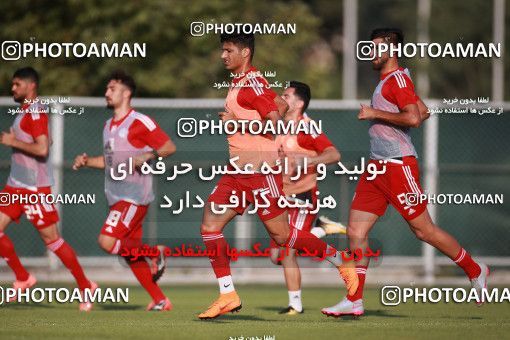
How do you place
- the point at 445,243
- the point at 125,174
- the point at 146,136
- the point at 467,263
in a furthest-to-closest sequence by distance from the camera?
the point at 146,136 < the point at 125,174 < the point at 467,263 < the point at 445,243

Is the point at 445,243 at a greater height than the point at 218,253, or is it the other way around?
the point at 445,243

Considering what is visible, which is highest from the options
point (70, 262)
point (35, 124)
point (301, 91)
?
point (301, 91)

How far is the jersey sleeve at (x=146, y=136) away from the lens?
1246 centimetres

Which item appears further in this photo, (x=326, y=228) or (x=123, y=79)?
(x=326, y=228)

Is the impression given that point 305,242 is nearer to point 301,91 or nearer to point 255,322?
point 255,322

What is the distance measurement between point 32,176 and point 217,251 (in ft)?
9.55

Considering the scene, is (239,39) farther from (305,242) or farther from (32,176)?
(32,176)

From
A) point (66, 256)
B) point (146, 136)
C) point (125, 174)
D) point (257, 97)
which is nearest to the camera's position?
point (257, 97)

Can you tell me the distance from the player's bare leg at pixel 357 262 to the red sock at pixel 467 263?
82 centimetres

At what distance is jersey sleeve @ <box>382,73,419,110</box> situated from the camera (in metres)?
11.0

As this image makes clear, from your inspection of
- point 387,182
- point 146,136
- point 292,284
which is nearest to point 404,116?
point 387,182

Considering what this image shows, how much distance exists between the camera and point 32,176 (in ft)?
42.9

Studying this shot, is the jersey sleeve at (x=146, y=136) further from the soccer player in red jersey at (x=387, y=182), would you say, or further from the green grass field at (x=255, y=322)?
the soccer player in red jersey at (x=387, y=182)
